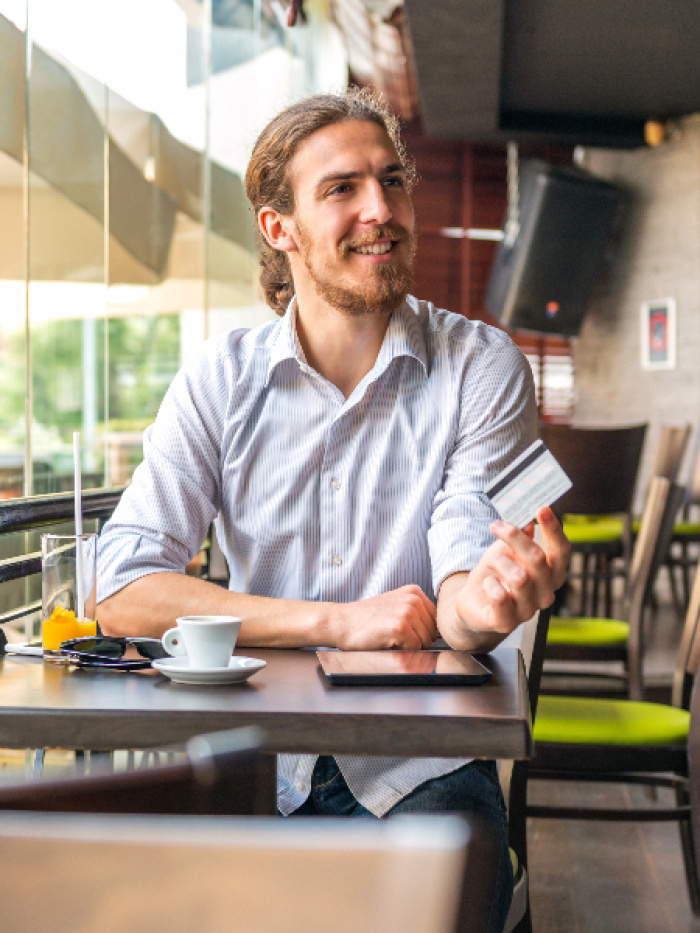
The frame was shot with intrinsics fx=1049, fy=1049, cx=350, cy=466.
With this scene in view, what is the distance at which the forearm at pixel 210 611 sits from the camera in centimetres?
134

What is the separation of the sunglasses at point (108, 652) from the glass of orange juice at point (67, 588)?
0.17ft

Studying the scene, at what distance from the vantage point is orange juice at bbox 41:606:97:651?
129 cm

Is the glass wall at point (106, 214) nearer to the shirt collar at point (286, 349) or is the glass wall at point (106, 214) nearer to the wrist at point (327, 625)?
the shirt collar at point (286, 349)

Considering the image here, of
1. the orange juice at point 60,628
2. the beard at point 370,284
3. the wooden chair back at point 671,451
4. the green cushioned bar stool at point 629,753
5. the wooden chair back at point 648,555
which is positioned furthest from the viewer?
the wooden chair back at point 671,451

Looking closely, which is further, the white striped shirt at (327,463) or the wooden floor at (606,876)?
the wooden floor at (606,876)

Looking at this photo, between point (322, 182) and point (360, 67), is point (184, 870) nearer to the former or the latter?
point (322, 182)

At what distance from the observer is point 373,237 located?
1642mm

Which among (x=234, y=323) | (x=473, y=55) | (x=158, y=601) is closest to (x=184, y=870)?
(x=158, y=601)

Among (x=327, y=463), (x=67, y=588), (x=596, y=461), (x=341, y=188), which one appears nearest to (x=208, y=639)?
(x=67, y=588)

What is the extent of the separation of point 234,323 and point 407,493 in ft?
10.9

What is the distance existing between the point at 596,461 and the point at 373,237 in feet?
9.59

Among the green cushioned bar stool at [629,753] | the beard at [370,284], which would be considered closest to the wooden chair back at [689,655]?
the green cushioned bar stool at [629,753]

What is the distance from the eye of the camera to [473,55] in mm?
6023

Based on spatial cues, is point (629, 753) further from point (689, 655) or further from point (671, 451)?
point (671, 451)
